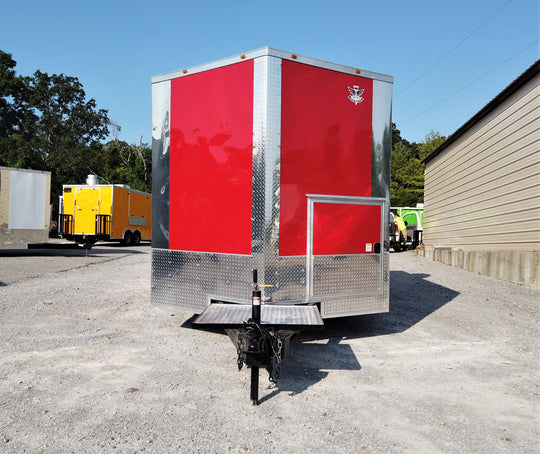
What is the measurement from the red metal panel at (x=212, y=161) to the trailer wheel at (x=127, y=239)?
16.3m

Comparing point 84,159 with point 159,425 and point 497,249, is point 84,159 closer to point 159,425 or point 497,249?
point 497,249

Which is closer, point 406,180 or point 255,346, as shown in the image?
point 255,346

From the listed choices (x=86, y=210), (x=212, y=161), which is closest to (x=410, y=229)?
(x=86, y=210)

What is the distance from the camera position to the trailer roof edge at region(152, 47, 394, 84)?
4898 millimetres

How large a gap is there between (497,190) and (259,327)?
1109 centimetres

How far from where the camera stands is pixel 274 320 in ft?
13.0

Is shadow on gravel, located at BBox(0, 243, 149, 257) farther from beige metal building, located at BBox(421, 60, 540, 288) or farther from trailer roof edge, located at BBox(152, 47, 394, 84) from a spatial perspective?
beige metal building, located at BBox(421, 60, 540, 288)

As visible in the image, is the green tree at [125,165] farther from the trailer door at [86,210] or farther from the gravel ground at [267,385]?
the gravel ground at [267,385]

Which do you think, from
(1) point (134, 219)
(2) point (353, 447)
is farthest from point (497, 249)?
(1) point (134, 219)

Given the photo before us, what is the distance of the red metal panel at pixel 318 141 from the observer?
4.97m

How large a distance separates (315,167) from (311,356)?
2.24 meters

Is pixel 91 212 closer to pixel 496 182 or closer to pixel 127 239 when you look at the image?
pixel 127 239

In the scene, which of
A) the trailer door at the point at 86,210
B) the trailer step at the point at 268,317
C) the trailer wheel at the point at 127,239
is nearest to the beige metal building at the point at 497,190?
the trailer step at the point at 268,317

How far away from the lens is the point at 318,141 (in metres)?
5.20
